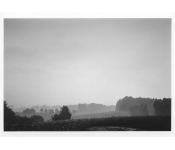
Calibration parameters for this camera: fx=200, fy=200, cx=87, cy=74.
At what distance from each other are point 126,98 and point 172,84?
5.08 feet

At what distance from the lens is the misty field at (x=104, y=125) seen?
20.8 ft

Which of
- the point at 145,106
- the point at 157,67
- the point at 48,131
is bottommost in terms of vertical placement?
the point at 48,131

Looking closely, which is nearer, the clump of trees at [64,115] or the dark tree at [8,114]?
the dark tree at [8,114]

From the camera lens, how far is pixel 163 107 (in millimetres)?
6348

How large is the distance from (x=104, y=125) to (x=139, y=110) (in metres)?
1.22

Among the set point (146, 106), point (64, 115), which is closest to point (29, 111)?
point (64, 115)

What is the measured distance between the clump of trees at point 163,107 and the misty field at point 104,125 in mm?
159

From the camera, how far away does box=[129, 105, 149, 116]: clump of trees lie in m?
6.35

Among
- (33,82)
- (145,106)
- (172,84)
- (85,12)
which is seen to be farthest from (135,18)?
(33,82)

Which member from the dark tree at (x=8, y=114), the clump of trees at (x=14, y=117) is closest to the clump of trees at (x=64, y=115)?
the clump of trees at (x=14, y=117)

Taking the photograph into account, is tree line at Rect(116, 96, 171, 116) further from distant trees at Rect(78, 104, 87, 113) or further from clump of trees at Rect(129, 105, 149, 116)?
distant trees at Rect(78, 104, 87, 113)

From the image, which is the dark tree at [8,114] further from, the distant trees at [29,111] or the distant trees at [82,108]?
the distant trees at [82,108]

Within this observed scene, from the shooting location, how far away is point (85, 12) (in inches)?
252
